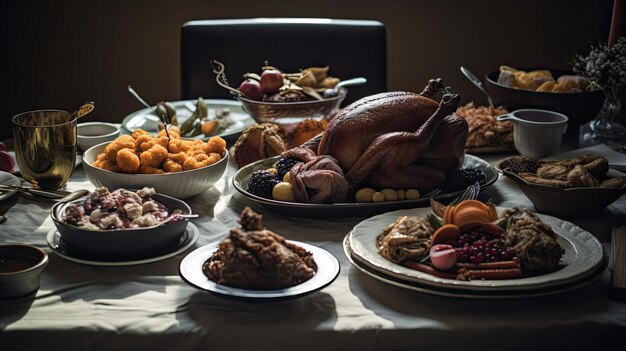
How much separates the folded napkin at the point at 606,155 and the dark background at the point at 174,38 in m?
2.16

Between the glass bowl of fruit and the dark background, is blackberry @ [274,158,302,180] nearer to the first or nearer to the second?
the glass bowl of fruit

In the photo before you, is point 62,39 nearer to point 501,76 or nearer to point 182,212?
point 501,76

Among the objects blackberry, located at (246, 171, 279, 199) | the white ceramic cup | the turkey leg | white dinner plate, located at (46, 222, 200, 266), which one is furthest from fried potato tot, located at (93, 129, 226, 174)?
the white ceramic cup

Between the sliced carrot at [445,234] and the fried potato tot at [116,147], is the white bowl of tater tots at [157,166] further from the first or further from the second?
the sliced carrot at [445,234]

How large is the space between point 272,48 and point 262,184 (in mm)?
1258

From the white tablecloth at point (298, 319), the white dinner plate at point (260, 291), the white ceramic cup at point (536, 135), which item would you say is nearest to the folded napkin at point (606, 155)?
A: the white ceramic cup at point (536, 135)

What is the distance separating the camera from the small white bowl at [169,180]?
160 cm

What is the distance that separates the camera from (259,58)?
2760 mm

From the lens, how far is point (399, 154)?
1.58 metres

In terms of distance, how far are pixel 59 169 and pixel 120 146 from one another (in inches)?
6.8

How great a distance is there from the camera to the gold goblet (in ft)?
5.45

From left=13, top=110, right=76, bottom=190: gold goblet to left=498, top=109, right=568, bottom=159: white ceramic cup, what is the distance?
1.05 metres

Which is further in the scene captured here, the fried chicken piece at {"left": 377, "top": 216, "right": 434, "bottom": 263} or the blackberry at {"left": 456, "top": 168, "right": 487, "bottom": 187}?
the blackberry at {"left": 456, "top": 168, "right": 487, "bottom": 187}

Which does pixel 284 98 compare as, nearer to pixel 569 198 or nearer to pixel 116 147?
pixel 116 147
